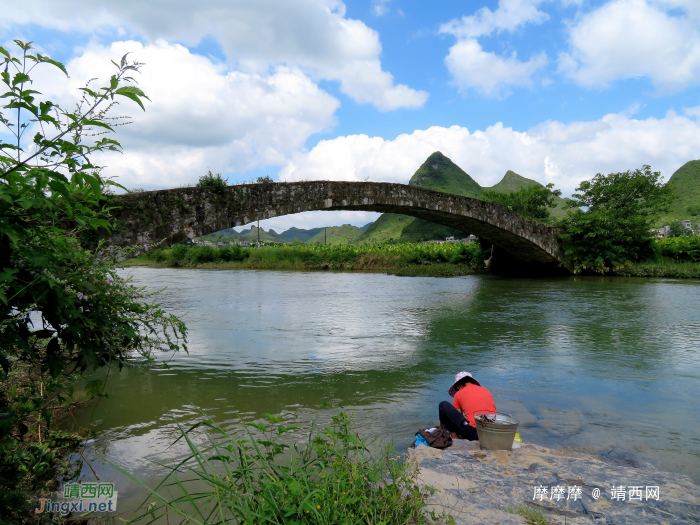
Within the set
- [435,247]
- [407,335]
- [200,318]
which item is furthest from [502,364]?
[435,247]

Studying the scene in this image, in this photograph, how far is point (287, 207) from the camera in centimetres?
1134

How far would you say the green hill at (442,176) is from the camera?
3893 inches

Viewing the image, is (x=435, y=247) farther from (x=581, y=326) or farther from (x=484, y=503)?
(x=484, y=503)

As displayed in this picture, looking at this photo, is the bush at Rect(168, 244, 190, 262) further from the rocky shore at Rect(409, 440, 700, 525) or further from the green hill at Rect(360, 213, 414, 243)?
the green hill at Rect(360, 213, 414, 243)

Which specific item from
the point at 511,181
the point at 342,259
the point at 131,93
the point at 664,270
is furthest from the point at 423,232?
the point at 131,93

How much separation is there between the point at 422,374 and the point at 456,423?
2.05 m

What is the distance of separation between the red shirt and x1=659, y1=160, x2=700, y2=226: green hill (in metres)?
60.3

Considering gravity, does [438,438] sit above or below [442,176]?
below

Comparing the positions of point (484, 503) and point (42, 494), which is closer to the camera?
point (484, 503)

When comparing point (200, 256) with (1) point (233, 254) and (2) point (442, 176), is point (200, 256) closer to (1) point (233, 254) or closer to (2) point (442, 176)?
(1) point (233, 254)

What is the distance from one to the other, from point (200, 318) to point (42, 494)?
309 inches

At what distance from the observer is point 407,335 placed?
330 inches

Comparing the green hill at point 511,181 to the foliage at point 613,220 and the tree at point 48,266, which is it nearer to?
the foliage at point 613,220

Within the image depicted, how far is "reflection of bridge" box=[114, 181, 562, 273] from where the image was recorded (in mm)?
8758
